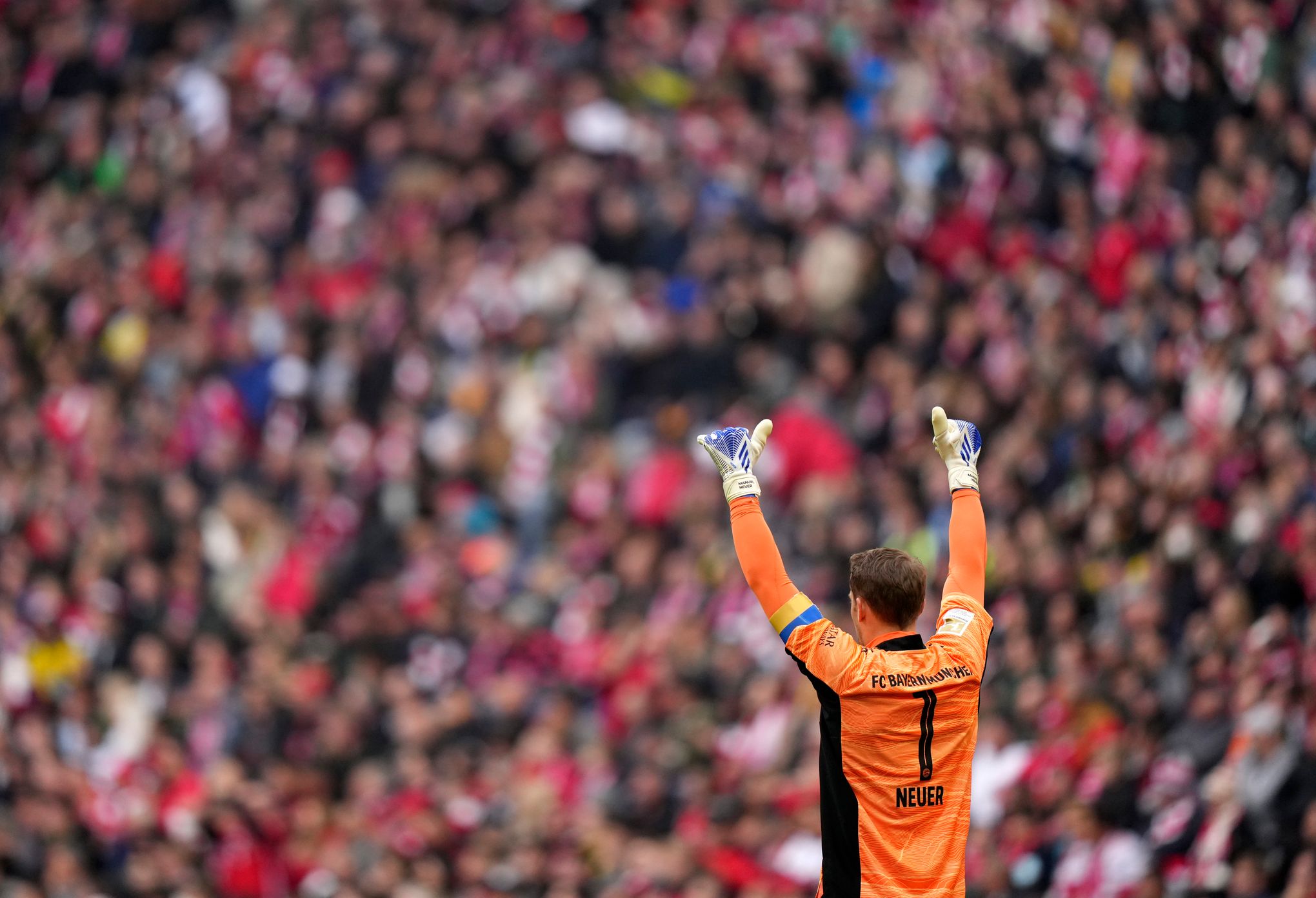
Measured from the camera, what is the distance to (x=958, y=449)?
504cm

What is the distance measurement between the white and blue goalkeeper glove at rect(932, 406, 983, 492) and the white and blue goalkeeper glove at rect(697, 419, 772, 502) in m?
0.48

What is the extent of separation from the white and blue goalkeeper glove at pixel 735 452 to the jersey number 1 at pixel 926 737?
72 centimetres

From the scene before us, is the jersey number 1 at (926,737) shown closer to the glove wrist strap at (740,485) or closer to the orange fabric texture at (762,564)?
the orange fabric texture at (762,564)

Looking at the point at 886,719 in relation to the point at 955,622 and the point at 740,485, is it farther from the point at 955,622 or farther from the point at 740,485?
the point at 740,485

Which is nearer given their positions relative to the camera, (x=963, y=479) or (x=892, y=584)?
(x=892, y=584)

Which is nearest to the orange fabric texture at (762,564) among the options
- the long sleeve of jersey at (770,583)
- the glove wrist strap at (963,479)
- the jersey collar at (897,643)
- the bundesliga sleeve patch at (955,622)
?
the long sleeve of jersey at (770,583)

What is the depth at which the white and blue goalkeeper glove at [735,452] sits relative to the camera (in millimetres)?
4879

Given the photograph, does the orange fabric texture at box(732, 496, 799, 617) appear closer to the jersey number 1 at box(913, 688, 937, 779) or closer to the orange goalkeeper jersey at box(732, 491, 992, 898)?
the orange goalkeeper jersey at box(732, 491, 992, 898)

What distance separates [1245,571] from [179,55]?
12272 mm

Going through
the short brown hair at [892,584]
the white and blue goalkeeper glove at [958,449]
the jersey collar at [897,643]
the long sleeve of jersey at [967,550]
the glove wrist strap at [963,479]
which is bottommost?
the jersey collar at [897,643]

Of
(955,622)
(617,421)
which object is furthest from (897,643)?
(617,421)

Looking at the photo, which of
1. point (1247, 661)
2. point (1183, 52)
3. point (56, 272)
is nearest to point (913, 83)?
point (1183, 52)

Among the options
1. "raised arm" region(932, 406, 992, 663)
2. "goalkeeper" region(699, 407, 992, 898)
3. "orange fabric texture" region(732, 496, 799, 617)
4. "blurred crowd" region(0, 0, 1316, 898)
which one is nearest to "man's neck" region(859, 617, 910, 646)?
"goalkeeper" region(699, 407, 992, 898)

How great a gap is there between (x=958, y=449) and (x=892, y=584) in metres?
0.59
